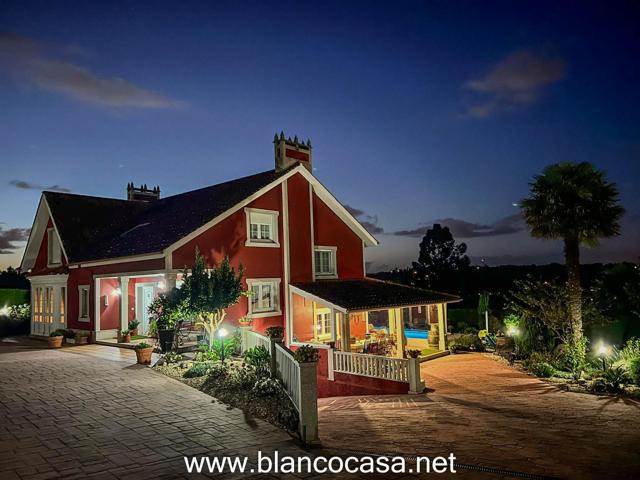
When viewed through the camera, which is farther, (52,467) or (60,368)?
(60,368)

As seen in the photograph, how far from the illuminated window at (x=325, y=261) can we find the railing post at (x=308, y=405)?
1518 centimetres

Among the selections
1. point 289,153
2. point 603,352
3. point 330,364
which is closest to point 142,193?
point 289,153

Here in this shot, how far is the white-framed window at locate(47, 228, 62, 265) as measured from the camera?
76.6 feet

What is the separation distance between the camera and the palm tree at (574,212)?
1672cm

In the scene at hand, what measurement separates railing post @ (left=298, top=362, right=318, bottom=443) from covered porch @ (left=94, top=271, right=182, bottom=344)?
12.3 m

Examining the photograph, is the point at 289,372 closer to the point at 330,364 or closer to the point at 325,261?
the point at 330,364

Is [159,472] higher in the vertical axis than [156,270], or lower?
lower

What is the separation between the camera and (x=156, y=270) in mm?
17125

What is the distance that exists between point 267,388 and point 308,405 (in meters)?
2.67

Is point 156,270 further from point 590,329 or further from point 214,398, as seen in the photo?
point 590,329

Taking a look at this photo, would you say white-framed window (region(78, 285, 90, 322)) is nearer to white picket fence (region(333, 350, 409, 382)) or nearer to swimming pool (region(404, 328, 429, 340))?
white picket fence (region(333, 350, 409, 382))

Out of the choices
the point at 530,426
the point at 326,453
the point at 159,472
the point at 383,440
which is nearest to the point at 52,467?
the point at 159,472

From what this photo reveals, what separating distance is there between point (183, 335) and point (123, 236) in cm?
697

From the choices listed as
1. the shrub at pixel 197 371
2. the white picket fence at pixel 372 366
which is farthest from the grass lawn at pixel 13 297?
the white picket fence at pixel 372 366
